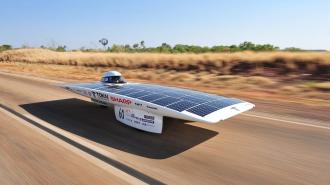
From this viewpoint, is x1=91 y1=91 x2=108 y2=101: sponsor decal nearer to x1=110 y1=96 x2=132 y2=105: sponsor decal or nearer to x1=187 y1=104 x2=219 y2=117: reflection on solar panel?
x1=110 y1=96 x2=132 y2=105: sponsor decal

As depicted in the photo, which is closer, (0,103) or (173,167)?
(173,167)

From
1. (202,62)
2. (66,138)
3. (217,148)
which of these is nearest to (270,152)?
(217,148)

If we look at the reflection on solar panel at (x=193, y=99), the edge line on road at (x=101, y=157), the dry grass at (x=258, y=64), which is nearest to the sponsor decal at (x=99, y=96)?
the edge line on road at (x=101, y=157)

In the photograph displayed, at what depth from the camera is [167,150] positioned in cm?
653

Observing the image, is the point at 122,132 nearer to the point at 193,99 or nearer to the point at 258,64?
the point at 193,99

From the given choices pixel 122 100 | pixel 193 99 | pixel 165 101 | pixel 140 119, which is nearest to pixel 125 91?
pixel 122 100

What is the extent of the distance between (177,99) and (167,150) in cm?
137

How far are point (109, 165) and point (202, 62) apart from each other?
70.9ft

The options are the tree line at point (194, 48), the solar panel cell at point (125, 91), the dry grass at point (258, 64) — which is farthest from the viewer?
the tree line at point (194, 48)

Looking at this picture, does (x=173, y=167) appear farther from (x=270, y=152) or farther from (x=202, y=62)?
(x=202, y=62)

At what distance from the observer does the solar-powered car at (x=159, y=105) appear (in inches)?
262

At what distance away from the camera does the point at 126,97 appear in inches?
306

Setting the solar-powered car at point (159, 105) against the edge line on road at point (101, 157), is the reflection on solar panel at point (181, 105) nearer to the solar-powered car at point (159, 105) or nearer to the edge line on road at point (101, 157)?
the solar-powered car at point (159, 105)

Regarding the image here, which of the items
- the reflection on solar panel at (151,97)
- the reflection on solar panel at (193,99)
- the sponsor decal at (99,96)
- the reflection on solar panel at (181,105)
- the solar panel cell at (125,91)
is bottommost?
the sponsor decal at (99,96)
